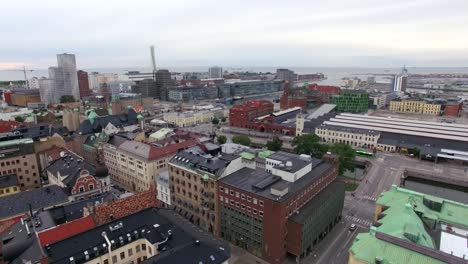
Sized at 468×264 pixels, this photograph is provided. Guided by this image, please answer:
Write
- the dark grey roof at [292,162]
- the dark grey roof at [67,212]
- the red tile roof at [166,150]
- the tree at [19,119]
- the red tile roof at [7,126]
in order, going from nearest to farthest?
1. the dark grey roof at [67,212]
2. the dark grey roof at [292,162]
3. the red tile roof at [166,150]
4. the red tile roof at [7,126]
5. the tree at [19,119]

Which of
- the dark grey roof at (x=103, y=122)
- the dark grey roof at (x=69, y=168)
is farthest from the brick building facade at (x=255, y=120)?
the dark grey roof at (x=69, y=168)

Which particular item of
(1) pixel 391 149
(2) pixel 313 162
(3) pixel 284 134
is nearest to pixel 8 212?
(2) pixel 313 162

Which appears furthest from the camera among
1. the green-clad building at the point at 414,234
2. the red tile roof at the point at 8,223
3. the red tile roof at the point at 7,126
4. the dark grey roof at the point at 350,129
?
the dark grey roof at the point at 350,129

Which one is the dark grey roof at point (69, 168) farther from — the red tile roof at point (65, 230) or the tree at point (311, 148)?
the tree at point (311, 148)

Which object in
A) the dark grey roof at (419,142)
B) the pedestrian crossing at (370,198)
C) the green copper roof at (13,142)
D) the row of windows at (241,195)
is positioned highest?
the green copper roof at (13,142)

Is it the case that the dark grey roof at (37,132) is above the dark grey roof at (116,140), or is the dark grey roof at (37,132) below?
above

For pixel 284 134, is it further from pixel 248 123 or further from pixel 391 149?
pixel 391 149
